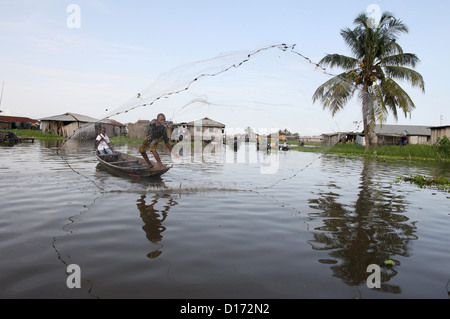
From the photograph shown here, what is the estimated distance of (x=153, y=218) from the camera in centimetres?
584

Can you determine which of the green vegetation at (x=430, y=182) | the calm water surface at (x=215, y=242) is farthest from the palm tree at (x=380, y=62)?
the calm water surface at (x=215, y=242)

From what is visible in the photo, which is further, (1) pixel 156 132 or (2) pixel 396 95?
(2) pixel 396 95

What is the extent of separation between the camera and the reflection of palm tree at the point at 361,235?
13.0 ft

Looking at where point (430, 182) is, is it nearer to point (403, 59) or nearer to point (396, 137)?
point (403, 59)

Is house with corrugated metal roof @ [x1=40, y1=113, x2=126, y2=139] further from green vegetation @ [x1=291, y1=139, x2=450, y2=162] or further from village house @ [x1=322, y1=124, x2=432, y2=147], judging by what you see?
village house @ [x1=322, y1=124, x2=432, y2=147]

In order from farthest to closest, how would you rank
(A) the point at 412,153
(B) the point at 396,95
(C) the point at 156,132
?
1. (A) the point at 412,153
2. (B) the point at 396,95
3. (C) the point at 156,132

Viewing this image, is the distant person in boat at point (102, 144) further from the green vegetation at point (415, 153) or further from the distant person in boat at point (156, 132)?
the green vegetation at point (415, 153)

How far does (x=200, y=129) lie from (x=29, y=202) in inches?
1436

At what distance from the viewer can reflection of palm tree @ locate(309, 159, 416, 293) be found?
3.95 m

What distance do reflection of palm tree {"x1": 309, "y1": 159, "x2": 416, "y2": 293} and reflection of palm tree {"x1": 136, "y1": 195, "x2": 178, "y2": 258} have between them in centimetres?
234

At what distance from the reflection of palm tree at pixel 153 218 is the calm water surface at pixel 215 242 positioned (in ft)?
0.06

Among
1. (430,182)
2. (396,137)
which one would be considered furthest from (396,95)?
(396,137)

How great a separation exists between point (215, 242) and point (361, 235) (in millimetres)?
2477
